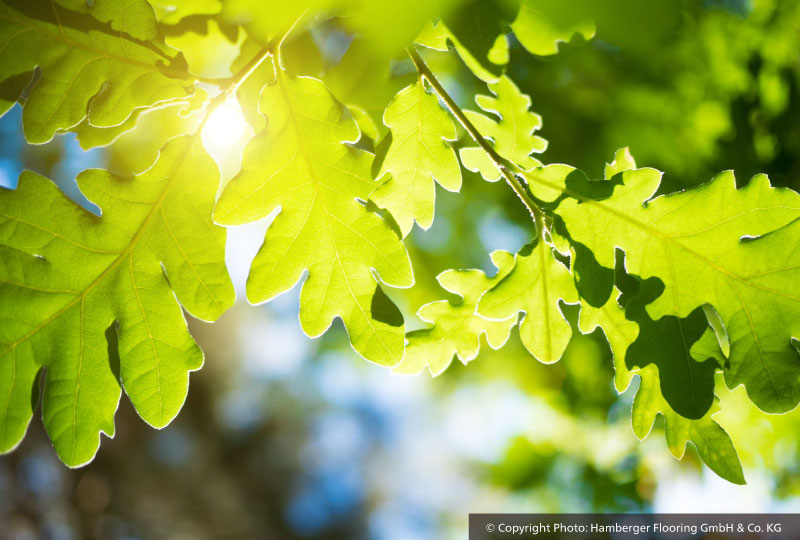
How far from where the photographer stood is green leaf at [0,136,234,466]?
→ 1177mm

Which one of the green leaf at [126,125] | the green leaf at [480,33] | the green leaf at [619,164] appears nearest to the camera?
the green leaf at [480,33]

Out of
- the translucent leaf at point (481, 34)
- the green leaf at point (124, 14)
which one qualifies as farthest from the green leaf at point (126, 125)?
the translucent leaf at point (481, 34)

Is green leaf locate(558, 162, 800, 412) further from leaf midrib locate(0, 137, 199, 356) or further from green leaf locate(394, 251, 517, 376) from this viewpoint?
leaf midrib locate(0, 137, 199, 356)

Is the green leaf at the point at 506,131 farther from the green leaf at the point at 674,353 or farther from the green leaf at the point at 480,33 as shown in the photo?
the green leaf at the point at 674,353

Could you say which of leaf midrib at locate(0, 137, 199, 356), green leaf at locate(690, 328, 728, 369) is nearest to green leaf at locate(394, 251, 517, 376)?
green leaf at locate(690, 328, 728, 369)

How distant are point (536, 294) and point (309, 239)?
21.1 inches

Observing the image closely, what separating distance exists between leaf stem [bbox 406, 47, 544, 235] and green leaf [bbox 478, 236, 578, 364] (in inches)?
2.9

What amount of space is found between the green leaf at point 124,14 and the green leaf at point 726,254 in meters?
0.97

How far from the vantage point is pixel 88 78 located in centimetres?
118

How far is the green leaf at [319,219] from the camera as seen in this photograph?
1.17 metres

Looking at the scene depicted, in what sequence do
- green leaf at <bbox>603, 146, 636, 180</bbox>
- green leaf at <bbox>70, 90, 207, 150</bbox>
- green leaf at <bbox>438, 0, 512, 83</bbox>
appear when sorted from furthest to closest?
1. green leaf at <bbox>603, 146, 636, 180</bbox>
2. green leaf at <bbox>70, 90, 207, 150</bbox>
3. green leaf at <bbox>438, 0, 512, 83</bbox>

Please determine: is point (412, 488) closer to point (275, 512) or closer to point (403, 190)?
point (275, 512)

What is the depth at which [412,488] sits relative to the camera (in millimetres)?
11000

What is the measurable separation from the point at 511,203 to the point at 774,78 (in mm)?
1555
